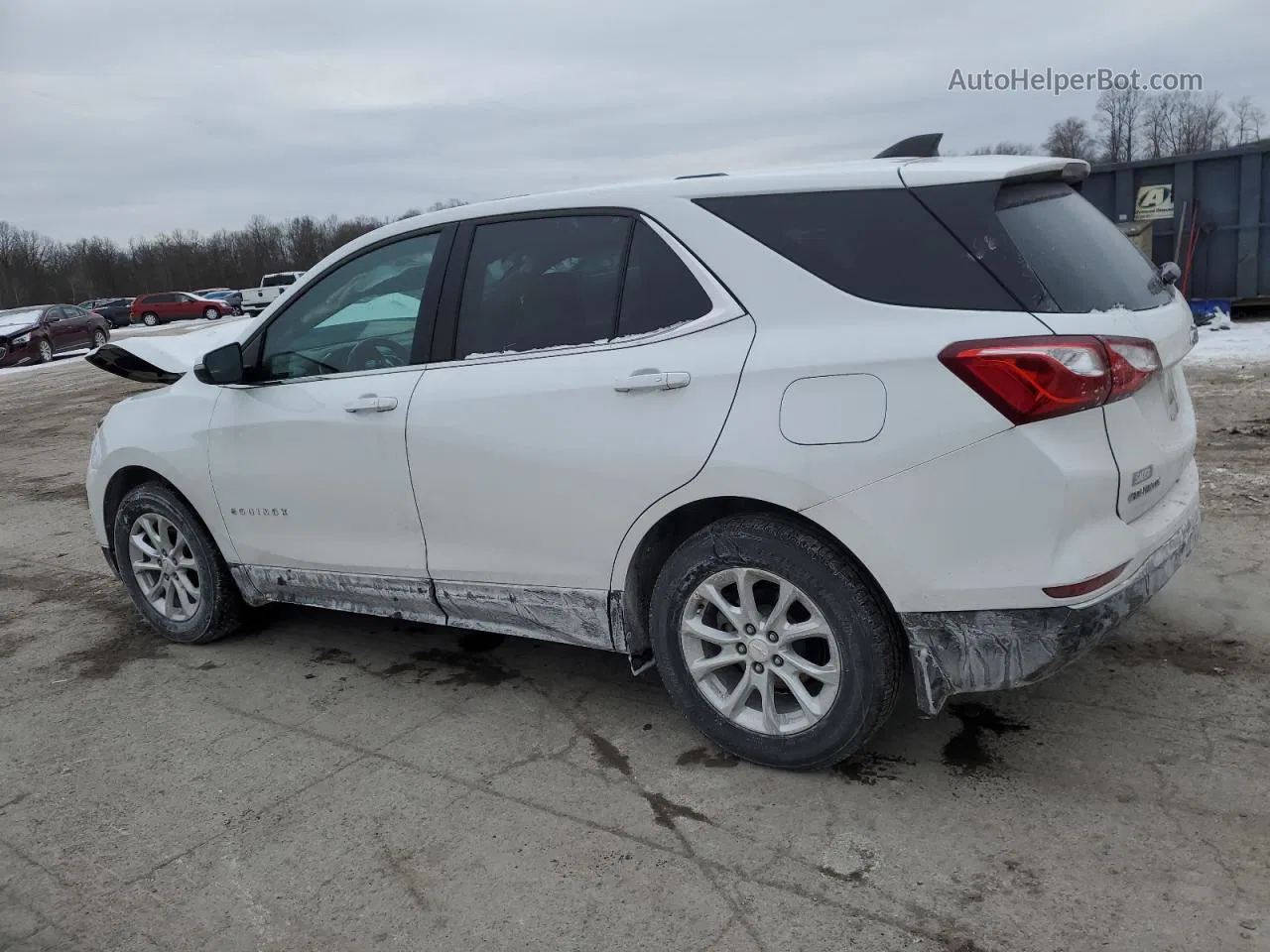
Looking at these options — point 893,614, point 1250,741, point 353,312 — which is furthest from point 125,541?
point 1250,741

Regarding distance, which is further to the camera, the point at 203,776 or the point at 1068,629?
the point at 203,776

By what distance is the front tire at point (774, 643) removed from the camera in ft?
10.0

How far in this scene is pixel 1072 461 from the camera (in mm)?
2746

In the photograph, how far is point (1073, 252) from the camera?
309 cm

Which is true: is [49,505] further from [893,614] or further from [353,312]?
[893,614]

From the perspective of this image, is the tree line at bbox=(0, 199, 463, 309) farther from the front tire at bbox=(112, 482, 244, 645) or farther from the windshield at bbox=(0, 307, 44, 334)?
the front tire at bbox=(112, 482, 244, 645)

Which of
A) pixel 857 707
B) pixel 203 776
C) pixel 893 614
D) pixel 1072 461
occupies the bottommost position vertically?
pixel 203 776

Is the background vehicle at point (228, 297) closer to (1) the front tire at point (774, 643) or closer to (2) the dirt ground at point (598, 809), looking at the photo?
(2) the dirt ground at point (598, 809)

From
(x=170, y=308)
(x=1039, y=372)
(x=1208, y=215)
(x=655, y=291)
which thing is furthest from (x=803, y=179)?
(x=170, y=308)

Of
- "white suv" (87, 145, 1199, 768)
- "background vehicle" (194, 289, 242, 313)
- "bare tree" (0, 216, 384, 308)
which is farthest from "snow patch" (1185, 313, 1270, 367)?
"bare tree" (0, 216, 384, 308)

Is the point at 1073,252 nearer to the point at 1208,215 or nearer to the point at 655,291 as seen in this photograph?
the point at 655,291

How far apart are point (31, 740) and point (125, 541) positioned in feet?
4.17

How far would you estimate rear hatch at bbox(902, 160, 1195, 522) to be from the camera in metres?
2.87

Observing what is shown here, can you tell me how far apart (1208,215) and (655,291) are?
12623 mm
